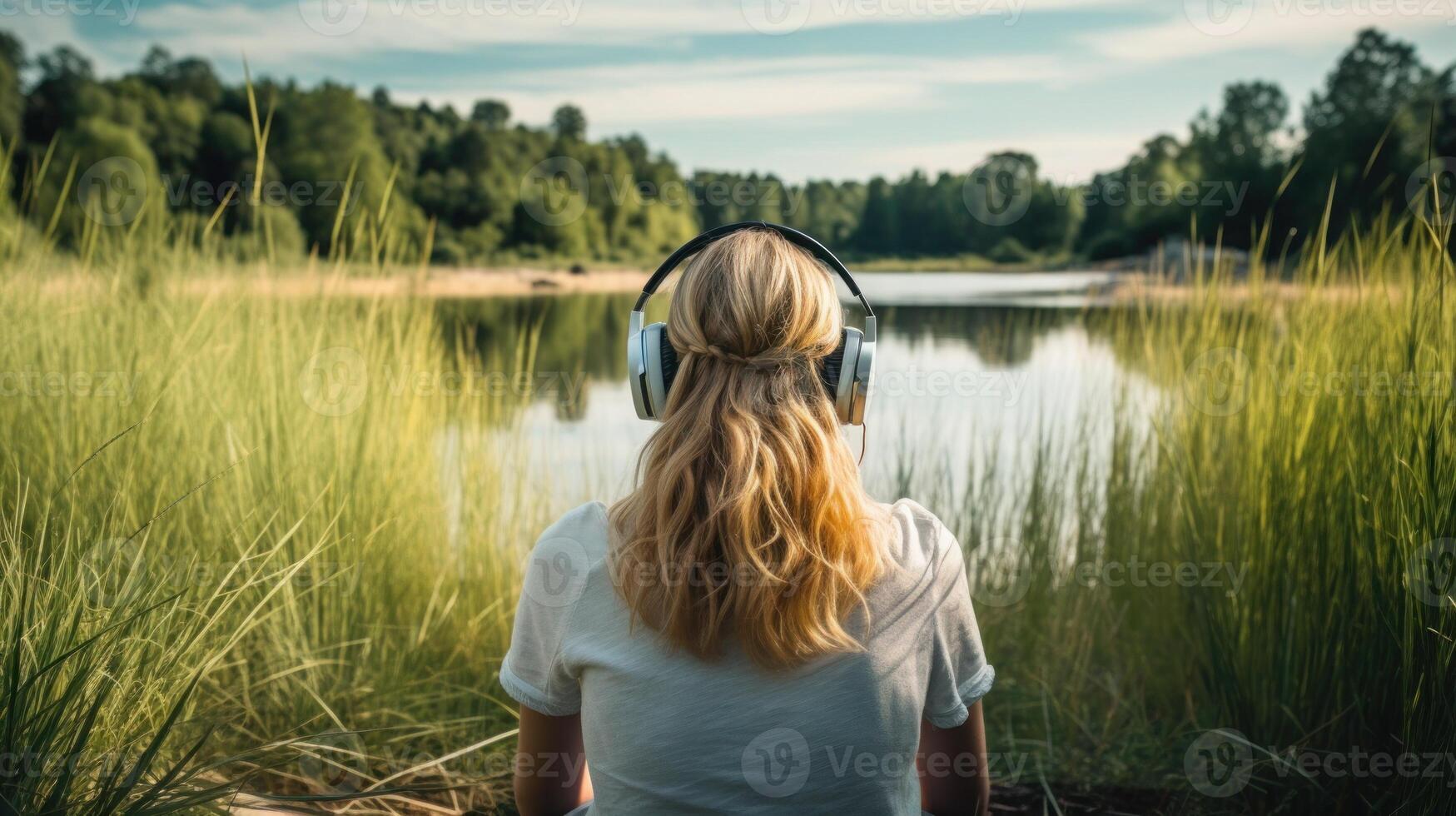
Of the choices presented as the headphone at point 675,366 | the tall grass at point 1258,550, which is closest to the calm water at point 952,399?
the tall grass at point 1258,550

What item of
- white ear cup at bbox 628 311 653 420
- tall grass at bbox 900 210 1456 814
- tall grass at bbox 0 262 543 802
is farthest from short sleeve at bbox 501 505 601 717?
tall grass at bbox 900 210 1456 814

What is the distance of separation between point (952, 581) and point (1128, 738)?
2.17 meters

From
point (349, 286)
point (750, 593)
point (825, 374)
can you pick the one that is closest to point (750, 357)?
point (825, 374)

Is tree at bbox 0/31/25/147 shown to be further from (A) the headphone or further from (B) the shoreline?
(A) the headphone

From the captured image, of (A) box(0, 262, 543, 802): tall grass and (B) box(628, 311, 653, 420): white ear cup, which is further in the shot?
(A) box(0, 262, 543, 802): tall grass

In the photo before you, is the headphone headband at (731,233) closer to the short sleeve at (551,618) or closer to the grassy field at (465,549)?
the short sleeve at (551,618)

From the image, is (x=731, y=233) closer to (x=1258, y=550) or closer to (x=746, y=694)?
(x=746, y=694)

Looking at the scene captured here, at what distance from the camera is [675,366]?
4.65ft

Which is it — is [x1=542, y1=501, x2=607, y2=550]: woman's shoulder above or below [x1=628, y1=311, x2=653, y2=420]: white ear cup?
below

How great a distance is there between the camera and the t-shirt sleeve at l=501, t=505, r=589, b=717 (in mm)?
1297

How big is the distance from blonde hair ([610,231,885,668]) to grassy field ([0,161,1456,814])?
0.56m

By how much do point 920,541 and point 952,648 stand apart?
170 mm

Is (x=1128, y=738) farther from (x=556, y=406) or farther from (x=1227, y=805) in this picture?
(x=556, y=406)

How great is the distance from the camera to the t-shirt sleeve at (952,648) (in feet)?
4.30
